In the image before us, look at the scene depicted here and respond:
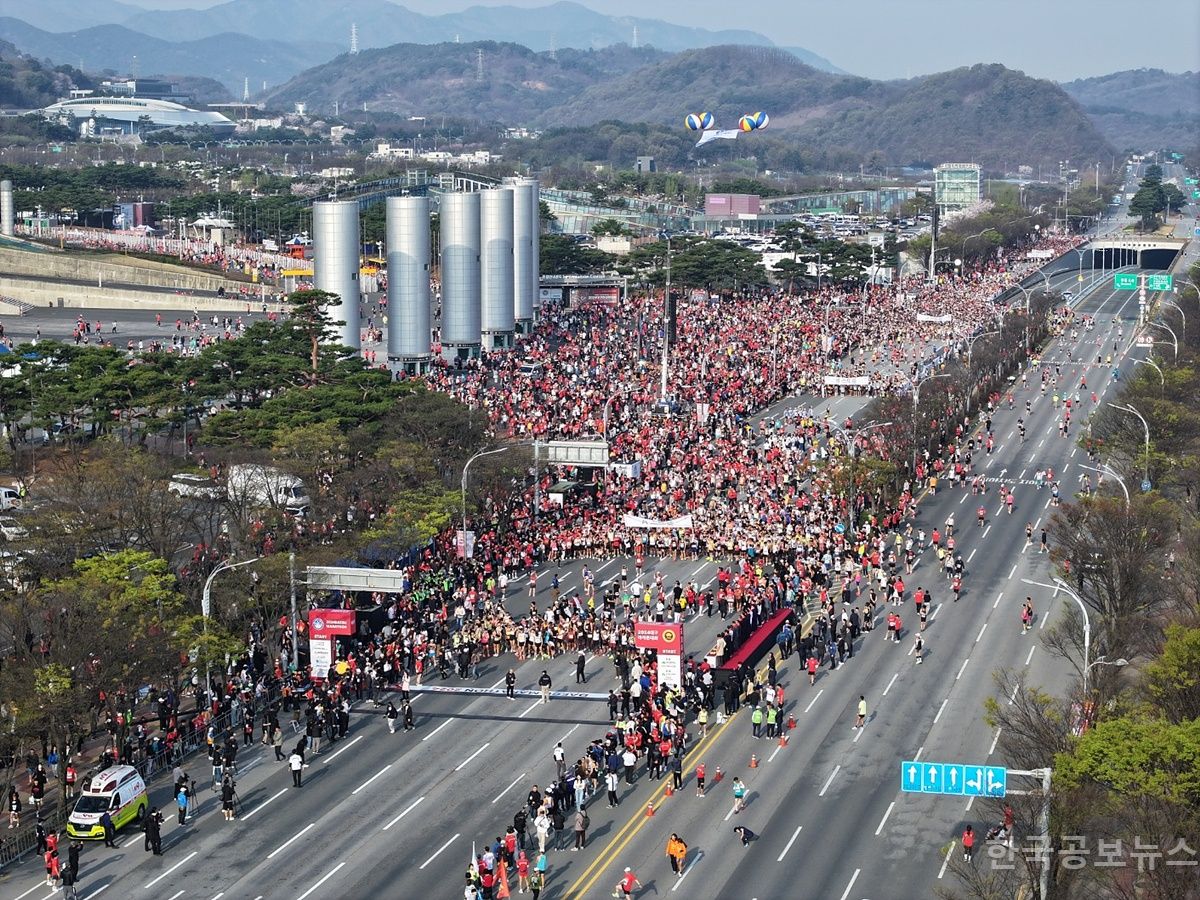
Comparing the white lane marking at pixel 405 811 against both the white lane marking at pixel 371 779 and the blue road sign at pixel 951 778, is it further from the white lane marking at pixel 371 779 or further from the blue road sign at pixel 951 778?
the blue road sign at pixel 951 778

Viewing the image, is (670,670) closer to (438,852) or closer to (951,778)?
(438,852)

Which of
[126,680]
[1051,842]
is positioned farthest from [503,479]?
[1051,842]

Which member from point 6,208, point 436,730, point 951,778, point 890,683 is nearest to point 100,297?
point 6,208

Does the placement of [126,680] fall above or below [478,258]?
→ below

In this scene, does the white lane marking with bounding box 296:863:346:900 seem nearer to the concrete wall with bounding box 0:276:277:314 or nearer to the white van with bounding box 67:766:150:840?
the white van with bounding box 67:766:150:840

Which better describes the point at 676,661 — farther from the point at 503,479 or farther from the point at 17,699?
the point at 503,479

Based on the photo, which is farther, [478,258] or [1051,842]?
[478,258]

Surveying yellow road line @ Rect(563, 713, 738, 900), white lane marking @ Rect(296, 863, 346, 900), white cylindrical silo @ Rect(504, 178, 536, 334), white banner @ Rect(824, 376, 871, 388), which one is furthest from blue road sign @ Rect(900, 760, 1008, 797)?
white cylindrical silo @ Rect(504, 178, 536, 334)
